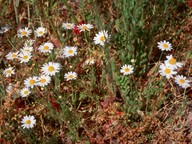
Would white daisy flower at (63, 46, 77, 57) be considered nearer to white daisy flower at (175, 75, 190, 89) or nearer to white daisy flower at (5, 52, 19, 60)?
white daisy flower at (5, 52, 19, 60)

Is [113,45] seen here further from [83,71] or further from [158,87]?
[158,87]

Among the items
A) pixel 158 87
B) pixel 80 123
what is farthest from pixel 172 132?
pixel 80 123

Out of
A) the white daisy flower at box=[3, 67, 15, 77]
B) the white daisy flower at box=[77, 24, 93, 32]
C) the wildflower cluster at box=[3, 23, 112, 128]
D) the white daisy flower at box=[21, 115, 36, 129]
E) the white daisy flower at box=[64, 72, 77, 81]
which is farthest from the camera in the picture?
the white daisy flower at box=[77, 24, 93, 32]

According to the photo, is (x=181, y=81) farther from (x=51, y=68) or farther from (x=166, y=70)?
(x=51, y=68)

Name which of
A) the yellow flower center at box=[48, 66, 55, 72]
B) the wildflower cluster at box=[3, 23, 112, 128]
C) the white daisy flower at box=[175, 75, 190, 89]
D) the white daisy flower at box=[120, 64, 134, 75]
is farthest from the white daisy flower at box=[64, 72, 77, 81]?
the white daisy flower at box=[175, 75, 190, 89]

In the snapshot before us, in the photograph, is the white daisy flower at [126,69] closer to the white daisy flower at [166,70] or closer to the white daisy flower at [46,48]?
the white daisy flower at [166,70]

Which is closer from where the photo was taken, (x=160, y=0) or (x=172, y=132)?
(x=172, y=132)

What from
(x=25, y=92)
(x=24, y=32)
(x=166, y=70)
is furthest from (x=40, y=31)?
(x=166, y=70)
